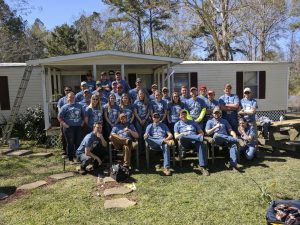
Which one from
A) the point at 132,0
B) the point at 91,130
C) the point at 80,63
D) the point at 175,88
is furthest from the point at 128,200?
the point at 132,0

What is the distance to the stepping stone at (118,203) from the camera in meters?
4.65

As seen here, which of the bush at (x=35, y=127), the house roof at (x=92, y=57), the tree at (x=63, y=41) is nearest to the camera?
the house roof at (x=92, y=57)

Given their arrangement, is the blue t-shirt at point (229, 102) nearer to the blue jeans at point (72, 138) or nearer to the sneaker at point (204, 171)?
the sneaker at point (204, 171)

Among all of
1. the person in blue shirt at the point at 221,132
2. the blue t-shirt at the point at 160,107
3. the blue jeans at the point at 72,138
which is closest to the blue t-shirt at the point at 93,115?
the blue jeans at the point at 72,138

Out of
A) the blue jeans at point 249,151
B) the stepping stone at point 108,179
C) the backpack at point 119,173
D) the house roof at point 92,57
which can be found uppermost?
the house roof at point 92,57

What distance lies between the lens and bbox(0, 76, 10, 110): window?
1226cm

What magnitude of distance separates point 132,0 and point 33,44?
36.1 feet

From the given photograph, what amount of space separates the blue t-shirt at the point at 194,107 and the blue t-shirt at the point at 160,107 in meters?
0.49

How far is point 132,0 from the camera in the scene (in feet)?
80.3

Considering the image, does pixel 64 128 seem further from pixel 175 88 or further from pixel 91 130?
pixel 175 88

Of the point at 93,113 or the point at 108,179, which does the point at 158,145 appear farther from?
the point at 93,113

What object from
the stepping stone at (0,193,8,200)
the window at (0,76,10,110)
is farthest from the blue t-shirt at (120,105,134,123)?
the window at (0,76,10,110)

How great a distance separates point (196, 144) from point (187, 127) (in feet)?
1.38

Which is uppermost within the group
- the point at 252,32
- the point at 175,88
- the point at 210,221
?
the point at 252,32
